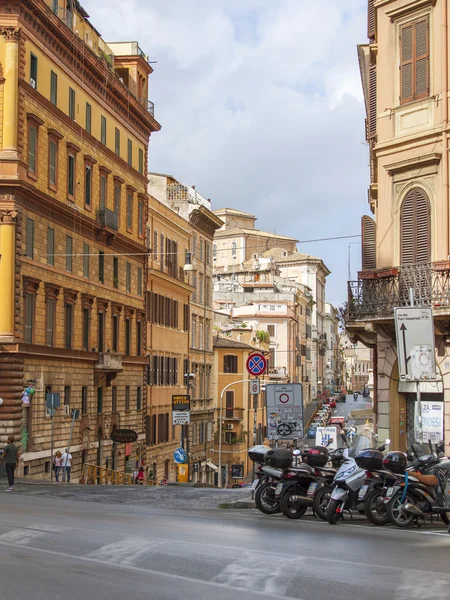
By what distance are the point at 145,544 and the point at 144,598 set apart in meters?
4.03

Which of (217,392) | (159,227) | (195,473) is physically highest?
(159,227)

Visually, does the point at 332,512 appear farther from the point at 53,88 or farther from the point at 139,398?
the point at 139,398

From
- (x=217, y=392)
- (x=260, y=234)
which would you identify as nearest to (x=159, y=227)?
(x=217, y=392)

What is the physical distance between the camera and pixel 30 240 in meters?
39.8

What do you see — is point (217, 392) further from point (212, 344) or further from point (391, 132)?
point (391, 132)

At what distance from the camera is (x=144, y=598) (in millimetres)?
10508

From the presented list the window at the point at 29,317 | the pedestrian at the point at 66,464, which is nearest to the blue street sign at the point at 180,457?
the pedestrian at the point at 66,464

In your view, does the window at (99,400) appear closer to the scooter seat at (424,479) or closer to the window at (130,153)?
the window at (130,153)

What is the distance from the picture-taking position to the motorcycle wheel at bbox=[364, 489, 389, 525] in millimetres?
18359

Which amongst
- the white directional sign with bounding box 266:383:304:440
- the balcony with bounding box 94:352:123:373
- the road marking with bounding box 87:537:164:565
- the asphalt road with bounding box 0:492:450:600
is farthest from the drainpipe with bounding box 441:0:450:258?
the balcony with bounding box 94:352:123:373

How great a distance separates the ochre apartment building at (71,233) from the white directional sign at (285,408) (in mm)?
15361

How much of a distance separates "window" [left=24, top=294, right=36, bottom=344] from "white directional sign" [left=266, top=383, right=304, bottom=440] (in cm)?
1678

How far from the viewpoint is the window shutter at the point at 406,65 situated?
25.2 metres

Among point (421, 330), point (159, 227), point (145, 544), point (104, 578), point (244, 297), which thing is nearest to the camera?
point (104, 578)
